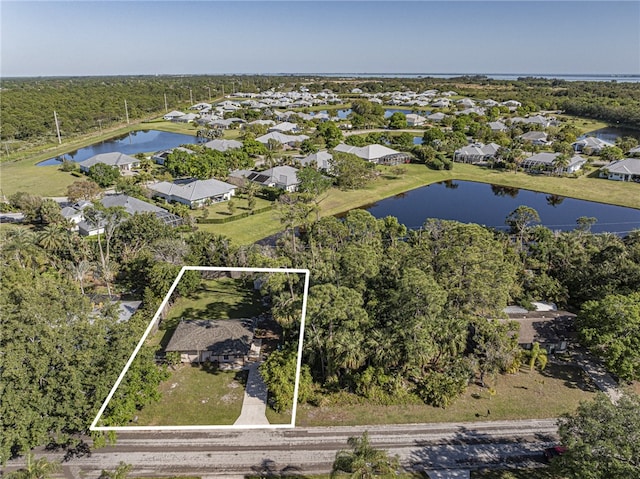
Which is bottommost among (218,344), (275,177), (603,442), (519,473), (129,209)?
(519,473)

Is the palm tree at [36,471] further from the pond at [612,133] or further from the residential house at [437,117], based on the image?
the residential house at [437,117]

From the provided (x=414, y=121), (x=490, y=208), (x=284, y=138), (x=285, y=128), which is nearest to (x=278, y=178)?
(x=284, y=138)

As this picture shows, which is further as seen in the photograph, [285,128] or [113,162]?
[285,128]

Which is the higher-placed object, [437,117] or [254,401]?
[437,117]

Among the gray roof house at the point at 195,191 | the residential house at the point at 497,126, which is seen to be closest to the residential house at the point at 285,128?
the gray roof house at the point at 195,191

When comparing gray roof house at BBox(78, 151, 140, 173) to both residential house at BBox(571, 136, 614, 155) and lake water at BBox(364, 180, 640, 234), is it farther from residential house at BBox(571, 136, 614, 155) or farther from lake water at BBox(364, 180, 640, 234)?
residential house at BBox(571, 136, 614, 155)

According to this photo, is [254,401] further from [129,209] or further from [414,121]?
[414,121]
